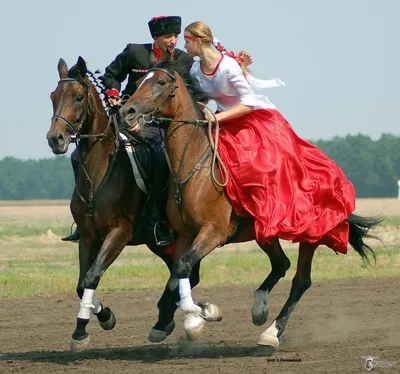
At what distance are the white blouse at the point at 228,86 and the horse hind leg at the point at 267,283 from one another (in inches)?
54.5

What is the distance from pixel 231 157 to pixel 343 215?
1.35 meters

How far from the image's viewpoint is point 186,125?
31.0 ft

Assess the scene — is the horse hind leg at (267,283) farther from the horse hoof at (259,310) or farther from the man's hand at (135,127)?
the man's hand at (135,127)

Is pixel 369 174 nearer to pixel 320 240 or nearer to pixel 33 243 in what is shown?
pixel 33 243

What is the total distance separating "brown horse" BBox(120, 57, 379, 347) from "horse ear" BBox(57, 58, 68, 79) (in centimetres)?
81

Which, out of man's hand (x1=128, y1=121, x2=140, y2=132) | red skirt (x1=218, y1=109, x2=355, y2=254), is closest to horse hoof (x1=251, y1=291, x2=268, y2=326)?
red skirt (x1=218, y1=109, x2=355, y2=254)

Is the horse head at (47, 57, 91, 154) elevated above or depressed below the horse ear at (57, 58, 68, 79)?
below

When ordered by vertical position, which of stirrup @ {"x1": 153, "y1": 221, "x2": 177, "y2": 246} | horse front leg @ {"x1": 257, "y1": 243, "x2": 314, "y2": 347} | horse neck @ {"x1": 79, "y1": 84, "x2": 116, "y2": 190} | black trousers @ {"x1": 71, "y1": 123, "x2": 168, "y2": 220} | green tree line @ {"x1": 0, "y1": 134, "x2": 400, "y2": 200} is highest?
horse neck @ {"x1": 79, "y1": 84, "x2": 116, "y2": 190}

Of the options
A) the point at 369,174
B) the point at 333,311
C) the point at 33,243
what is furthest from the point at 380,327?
the point at 369,174

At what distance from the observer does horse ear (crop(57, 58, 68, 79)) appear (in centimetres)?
951

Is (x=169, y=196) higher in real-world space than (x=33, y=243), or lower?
higher

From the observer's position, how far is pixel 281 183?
9734 mm

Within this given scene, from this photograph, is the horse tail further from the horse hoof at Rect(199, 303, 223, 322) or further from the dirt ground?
the horse hoof at Rect(199, 303, 223, 322)

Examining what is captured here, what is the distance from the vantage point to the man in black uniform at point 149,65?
9805 mm
